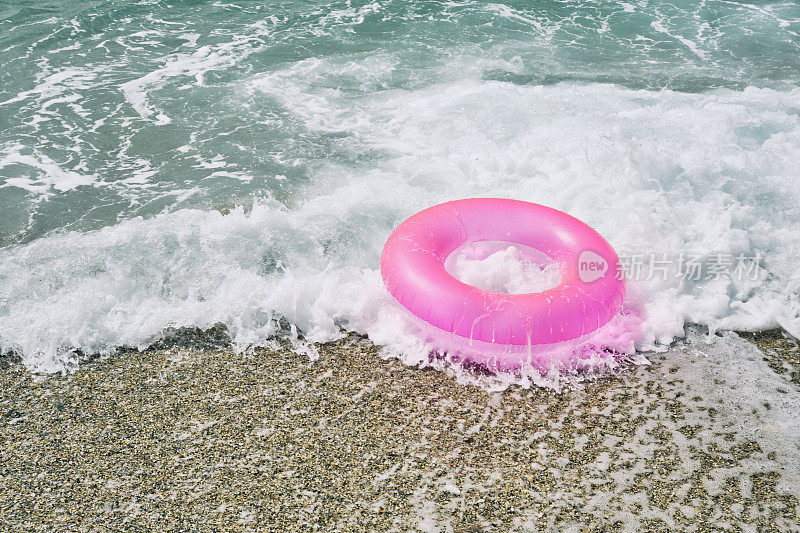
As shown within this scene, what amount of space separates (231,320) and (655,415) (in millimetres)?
2526

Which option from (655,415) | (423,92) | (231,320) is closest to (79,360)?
(231,320)

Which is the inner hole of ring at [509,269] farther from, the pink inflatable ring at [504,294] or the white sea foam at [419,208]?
the white sea foam at [419,208]

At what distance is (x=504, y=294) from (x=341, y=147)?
3.11m

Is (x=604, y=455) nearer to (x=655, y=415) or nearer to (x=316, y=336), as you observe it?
(x=655, y=415)

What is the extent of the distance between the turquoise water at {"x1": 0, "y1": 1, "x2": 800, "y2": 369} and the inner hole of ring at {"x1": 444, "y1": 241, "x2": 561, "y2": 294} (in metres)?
0.62

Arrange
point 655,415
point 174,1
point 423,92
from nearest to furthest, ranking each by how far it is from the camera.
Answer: point 655,415 → point 423,92 → point 174,1

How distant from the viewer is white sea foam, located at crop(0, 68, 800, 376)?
382 centimetres

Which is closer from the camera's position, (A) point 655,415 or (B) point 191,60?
(A) point 655,415

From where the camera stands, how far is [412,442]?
9.78 ft
